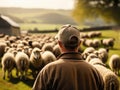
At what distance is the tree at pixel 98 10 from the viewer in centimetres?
6131

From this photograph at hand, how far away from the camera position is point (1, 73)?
68.4 ft

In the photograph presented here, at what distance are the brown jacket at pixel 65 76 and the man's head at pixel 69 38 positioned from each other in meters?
0.13

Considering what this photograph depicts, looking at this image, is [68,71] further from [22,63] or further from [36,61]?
[36,61]

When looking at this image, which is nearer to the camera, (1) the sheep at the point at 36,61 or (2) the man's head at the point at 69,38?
(2) the man's head at the point at 69,38

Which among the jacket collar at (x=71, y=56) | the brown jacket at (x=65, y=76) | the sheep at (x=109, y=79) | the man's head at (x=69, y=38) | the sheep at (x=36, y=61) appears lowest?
the sheep at (x=36, y=61)

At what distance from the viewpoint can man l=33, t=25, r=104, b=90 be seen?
4391 mm

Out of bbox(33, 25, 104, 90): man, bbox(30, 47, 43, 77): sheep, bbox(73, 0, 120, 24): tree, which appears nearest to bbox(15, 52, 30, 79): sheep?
bbox(30, 47, 43, 77): sheep

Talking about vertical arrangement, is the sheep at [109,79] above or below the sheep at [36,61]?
above

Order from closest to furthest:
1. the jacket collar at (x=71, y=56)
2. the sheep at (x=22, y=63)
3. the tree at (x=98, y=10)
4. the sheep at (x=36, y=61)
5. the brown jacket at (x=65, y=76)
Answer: the brown jacket at (x=65, y=76), the jacket collar at (x=71, y=56), the sheep at (x=22, y=63), the sheep at (x=36, y=61), the tree at (x=98, y=10)

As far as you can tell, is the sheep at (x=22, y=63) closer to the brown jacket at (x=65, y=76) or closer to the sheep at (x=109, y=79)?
the sheep at (x=109, y=79)

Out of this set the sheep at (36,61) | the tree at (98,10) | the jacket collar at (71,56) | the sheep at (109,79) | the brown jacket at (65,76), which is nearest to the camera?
the brown jacket at (65,76)

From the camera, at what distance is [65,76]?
441 centimetres

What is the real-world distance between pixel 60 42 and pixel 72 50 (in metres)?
0.19

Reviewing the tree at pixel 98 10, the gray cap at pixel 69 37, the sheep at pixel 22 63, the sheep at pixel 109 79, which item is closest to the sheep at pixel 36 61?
the sheep at pixel 22 63
